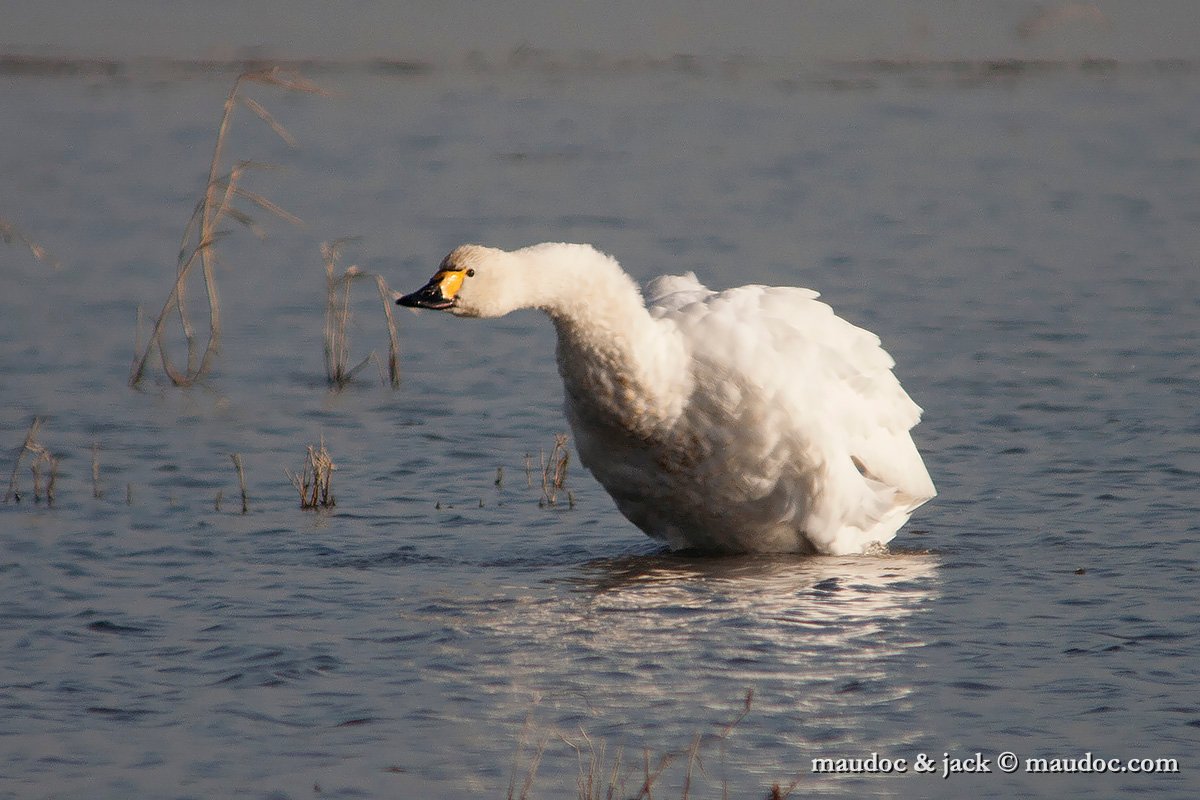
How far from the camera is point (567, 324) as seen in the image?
8.12 meters

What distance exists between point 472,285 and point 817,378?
1863mm

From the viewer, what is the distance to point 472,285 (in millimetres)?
7695

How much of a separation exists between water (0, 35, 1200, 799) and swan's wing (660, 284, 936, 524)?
42 cm

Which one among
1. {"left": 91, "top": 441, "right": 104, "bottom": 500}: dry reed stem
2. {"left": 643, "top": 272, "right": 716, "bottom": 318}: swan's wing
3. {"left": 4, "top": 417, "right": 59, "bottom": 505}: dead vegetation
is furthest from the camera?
{"left": 91, "top": 441, "right": 104, "bottom": 500}: dry reed stem

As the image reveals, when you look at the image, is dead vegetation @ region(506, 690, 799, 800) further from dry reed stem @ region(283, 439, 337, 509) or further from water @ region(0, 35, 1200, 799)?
dry reed stem @ region(283, 439, 337, 509)

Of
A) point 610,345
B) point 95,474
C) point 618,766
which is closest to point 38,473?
point 95,474

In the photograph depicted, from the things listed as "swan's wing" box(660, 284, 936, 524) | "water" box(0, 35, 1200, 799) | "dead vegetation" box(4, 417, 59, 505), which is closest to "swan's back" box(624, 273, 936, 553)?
"swan's wing" box(660, 284, 936, 524)

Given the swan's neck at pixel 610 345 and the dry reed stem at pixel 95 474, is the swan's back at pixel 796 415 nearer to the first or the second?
the swan's neck at pixel 610 345

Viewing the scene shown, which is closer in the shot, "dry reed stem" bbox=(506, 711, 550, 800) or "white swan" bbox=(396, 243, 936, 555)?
"dry reed stem" bbox=(506, 711, 550, 800)

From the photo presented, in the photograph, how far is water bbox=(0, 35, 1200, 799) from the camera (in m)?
6.71

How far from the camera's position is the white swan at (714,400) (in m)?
8.08

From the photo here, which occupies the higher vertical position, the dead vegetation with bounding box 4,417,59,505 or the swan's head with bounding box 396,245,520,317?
the swan's head with bounding box 396,245,520,317
